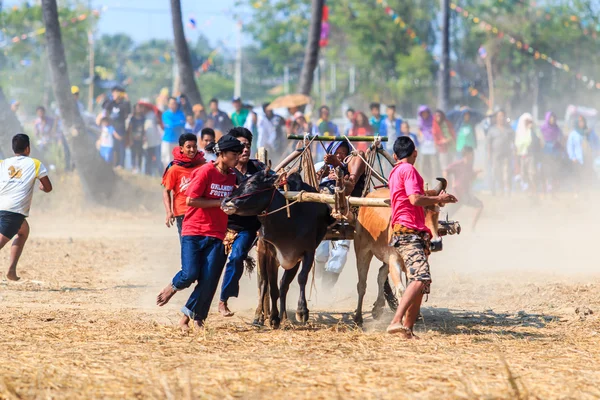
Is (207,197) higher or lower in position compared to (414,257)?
higher

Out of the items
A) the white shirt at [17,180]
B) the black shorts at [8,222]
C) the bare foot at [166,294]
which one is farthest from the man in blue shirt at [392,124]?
the bare foot at [166,294]

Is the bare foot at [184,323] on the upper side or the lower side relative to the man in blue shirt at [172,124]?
lower

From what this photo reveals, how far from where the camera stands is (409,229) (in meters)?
8.82

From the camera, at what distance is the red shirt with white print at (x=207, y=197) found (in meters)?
9.02

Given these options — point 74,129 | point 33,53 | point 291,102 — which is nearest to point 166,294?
point 74,129

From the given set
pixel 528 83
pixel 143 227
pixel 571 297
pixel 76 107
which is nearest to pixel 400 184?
pixel 571 297

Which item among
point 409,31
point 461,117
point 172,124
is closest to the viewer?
point 172,124

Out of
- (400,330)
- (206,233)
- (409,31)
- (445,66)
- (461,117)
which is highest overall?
(409,31)

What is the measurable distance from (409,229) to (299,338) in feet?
4.61

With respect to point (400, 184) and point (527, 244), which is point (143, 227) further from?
point (400, 184)

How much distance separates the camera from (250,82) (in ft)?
270

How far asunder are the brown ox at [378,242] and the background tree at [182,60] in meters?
16.6

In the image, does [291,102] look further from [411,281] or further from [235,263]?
[411,281]

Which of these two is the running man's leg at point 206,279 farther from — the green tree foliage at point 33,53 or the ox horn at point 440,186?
the green tree foliage at point 33,53
